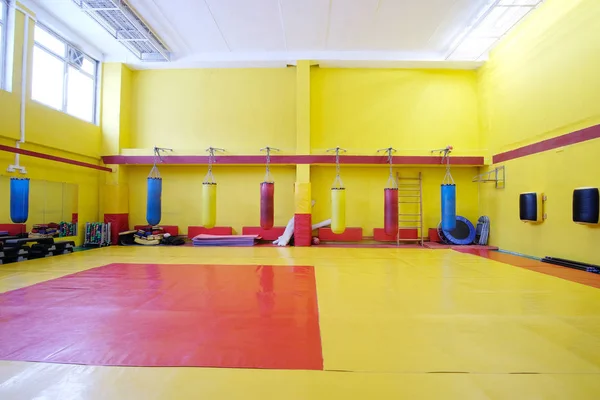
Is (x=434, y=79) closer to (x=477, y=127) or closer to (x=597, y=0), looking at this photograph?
(x=477, y=127)

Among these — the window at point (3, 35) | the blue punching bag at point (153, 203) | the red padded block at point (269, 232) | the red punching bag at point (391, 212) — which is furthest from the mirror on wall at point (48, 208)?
the red punching bag at point (391, 212)

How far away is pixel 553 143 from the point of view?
582cm

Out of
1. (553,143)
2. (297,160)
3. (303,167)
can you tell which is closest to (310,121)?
(297,160)

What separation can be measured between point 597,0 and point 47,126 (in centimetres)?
1074

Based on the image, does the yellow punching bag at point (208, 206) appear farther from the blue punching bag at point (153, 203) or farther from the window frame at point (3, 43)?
the window frame at point (3, 43)

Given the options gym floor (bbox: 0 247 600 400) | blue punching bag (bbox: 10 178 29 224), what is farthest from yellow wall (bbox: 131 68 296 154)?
gym floor (bbox: 0 247 600 400)

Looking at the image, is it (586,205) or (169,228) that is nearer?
(586,205)

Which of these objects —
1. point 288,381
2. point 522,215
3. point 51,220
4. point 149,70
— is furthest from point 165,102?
point 522,215

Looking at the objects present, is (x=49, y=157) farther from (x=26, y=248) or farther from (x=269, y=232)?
(x=269, y=232)

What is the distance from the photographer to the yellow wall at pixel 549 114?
5152mm

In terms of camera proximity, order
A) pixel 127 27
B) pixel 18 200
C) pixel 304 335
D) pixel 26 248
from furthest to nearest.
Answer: pixel 127 27, pixel 26 248, pixel 18 200, pixel 304 335

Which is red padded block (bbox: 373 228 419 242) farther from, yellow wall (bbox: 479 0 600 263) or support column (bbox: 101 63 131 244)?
support column (bbox: 101 63 131 244)

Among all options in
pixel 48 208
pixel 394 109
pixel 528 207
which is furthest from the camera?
pixel 394 109

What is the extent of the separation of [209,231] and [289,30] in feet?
18.5
